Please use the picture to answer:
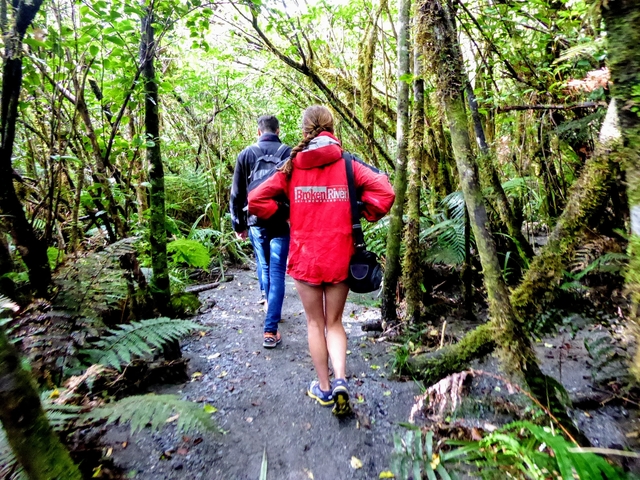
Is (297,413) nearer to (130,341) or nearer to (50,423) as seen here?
(130,341)

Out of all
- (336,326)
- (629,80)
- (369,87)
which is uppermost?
(369,87)

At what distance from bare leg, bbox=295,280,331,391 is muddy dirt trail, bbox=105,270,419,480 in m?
0.25

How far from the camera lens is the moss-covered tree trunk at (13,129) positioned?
7.38 ft

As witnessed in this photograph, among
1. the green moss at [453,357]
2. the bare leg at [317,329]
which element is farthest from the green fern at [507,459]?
the bare leg at [317,329]

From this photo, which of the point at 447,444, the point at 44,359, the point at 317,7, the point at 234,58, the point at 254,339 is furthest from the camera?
the point at 234,58

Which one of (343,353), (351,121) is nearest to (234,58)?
(351,121)

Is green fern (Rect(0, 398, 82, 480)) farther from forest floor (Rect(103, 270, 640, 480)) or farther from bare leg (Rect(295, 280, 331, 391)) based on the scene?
bare leg (Rect(295, 280, 331, 391))

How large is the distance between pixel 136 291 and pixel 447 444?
2731 mm

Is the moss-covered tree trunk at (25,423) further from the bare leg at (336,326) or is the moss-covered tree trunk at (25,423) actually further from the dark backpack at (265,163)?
the dark backpack at (265,163)

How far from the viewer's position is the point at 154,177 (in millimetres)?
3037

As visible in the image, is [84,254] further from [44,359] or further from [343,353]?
[343,353]

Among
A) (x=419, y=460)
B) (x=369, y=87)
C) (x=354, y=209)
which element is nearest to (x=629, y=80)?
(x=354, y=209)

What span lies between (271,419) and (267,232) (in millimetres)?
1703

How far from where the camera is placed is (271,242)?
3.79 metres
